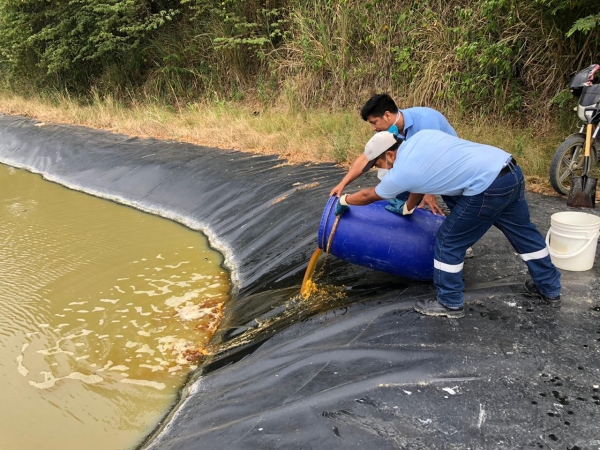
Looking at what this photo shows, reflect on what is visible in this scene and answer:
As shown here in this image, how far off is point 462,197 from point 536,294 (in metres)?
0.77

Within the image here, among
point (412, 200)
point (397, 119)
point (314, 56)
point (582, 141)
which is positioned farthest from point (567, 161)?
point (314, 56)

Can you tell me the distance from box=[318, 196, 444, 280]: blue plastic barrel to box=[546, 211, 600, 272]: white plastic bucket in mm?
755

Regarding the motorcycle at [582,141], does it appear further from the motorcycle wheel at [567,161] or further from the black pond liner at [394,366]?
the black pond liner at [394,366]

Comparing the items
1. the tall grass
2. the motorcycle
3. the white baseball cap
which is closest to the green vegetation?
the tall grass

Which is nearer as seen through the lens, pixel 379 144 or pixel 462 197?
pixel 462 197

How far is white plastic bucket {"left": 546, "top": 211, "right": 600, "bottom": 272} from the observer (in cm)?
281

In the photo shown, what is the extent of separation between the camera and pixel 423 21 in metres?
7.48

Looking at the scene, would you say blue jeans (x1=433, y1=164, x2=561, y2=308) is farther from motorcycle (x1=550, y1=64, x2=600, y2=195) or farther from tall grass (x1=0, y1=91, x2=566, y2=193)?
tall grass (x1=0, y1=91, x2=566, y2=193)

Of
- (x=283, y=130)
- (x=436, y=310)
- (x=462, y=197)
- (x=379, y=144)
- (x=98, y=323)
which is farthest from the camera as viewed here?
(x=283, y=130)

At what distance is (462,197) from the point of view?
2.42 meters

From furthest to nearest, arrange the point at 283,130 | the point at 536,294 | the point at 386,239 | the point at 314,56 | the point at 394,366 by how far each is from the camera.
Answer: the point at 314,56
the point at 283,130
the point at 386,239
the point at 536,294
the point at 394,366

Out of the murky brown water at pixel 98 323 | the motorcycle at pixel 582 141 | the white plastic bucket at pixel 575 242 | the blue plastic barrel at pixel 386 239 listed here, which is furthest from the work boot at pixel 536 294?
the murky brown water at pixel 98 323

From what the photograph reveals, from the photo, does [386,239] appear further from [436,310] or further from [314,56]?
[314,56]

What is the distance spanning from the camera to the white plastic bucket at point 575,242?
2811mm
